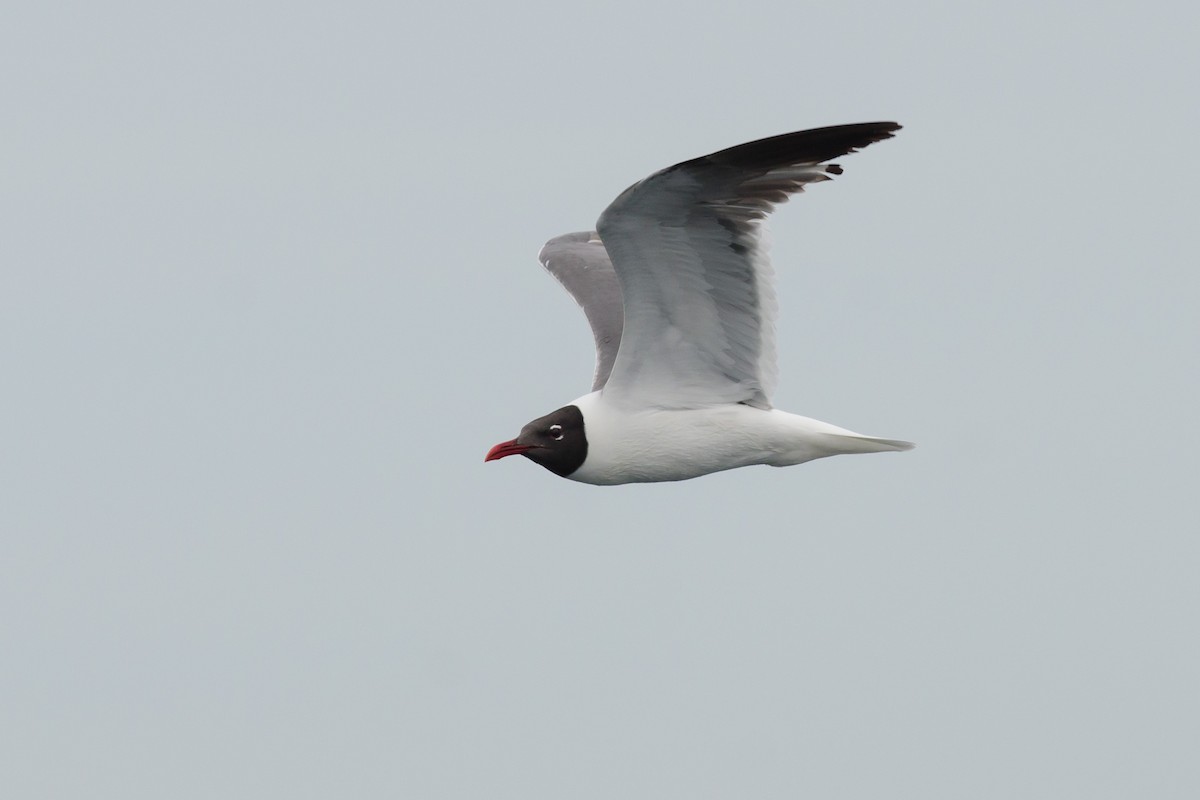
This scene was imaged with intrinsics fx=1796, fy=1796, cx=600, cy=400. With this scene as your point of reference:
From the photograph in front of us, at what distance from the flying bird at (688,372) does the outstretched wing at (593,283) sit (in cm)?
68

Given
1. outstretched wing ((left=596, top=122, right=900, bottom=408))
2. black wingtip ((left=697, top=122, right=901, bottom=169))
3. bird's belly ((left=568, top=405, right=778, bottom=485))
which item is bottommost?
bird's belly ((left=568, top=405, right=778, bottom=485))

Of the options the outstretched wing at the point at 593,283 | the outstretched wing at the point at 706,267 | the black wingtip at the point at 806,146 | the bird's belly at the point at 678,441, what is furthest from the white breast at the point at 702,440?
the black wingtip at the point at 806,146

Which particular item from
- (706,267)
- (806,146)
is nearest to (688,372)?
(706,267)

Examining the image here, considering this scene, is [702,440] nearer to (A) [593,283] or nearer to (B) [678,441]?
(B) [678,441]

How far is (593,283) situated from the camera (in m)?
16.2

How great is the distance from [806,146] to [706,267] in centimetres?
132

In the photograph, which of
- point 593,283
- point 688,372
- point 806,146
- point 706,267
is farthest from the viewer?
point 593,283

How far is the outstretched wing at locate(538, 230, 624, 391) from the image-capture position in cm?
1509

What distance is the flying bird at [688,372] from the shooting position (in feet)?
40.8

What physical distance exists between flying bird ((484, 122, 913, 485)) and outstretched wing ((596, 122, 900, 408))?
10 mm

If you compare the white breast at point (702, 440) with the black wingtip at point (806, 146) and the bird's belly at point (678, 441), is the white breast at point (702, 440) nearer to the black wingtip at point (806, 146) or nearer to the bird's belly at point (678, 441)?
the bird's belly at point (678, 441)

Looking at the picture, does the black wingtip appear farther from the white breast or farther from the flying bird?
the white breast

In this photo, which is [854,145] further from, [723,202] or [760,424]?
[760,424]

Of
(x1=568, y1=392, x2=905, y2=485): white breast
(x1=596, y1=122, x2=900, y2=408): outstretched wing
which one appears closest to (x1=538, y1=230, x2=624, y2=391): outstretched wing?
(x1=568, y1=392, x2=905, y2=485): white breast
